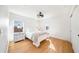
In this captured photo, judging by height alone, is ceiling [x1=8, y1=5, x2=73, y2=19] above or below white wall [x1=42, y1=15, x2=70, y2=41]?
above

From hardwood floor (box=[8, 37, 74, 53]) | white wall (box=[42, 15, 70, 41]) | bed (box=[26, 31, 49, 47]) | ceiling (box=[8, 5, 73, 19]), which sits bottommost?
hardwood floor (box=[8, 37, 74, 53])

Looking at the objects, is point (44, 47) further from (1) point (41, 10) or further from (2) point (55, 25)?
(1) point (41, 10)

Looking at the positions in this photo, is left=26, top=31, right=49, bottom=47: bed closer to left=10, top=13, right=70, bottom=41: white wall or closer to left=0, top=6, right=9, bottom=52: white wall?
left=10, top=13, right=70, bottom=41: white wall

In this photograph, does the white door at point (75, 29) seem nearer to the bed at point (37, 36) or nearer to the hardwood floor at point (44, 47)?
the hardwood floor at point (44, 47)

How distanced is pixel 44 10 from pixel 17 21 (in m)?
0.43

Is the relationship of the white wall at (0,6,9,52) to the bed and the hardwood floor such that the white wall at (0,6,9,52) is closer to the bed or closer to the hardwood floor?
the hardwood floor

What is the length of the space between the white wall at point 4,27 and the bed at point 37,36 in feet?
1.05

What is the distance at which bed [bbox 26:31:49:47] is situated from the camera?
1.24m

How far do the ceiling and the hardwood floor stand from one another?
→ 1.26 ft

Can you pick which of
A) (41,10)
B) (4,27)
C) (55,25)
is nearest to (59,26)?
(55,25)

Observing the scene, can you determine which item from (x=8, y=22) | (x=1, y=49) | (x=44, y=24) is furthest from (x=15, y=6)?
(x=1, y=49)

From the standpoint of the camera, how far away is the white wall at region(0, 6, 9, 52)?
1182 millimetres

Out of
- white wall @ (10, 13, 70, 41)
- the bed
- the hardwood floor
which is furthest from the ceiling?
the hardwood floor

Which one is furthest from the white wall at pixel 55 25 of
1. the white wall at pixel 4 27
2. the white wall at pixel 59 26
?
the white wall at pixel 4 27
